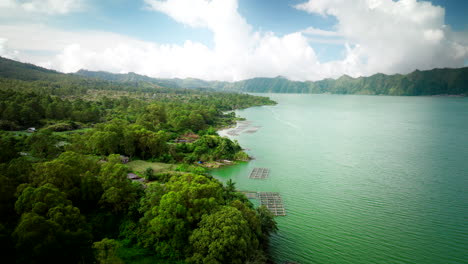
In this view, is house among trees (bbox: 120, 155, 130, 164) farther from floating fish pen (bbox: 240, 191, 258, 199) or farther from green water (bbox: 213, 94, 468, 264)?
floating fish pen (bbox: 240, 191, 258, 199)

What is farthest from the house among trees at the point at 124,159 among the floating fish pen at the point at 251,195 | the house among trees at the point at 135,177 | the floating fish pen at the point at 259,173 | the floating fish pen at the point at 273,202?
the floating fish pen at the point at 273,202

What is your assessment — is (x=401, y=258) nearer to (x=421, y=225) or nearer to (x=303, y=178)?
(x=421, y=225)

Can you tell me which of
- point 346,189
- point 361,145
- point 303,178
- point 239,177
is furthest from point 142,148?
point 361,145

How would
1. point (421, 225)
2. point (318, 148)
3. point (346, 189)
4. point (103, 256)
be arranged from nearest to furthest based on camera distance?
1. point (103, 256)
2. point (421, 225)
3. point (346, 189)
4. point (318, 148)

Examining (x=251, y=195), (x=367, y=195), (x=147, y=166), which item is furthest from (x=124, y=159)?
(x=367, y=195)

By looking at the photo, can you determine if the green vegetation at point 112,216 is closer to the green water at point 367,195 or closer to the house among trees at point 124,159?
the house among trees at point 124,159
